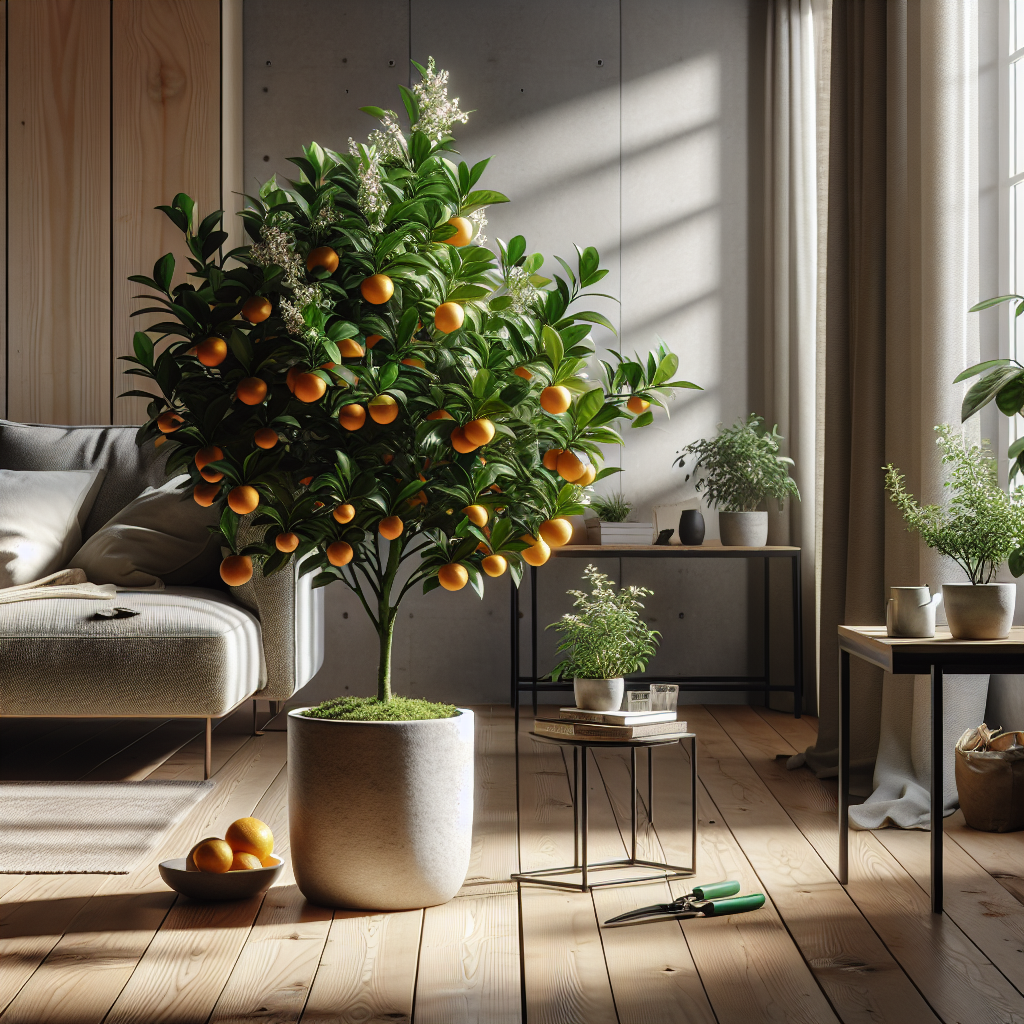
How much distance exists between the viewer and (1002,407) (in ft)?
6.32

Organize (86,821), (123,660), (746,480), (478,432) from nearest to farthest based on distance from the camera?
(478,432) < (86,821) < (123,660) < (746,480)

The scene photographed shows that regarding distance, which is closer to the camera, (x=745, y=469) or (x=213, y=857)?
(x=213, y=857)

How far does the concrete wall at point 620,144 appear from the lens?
439 centimetres

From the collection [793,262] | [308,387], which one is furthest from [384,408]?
[793,262]

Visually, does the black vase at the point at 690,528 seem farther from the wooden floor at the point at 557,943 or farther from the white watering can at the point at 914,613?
the white watering can at the point at 914,613

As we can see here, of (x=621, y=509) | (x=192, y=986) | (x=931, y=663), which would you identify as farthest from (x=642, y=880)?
(x=621, y=509)

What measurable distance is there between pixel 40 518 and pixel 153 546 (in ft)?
1.22

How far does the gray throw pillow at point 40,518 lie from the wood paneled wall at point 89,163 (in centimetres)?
83

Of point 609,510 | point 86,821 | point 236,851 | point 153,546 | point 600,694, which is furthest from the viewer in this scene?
point 609,510

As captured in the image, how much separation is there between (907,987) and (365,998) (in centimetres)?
81

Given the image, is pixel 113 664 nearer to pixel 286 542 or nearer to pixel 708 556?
pixel 286 542

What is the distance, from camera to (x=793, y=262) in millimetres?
4172

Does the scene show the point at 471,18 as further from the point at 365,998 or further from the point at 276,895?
the point at 365,998

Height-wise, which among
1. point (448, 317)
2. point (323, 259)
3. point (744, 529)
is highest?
point (323, 259)
